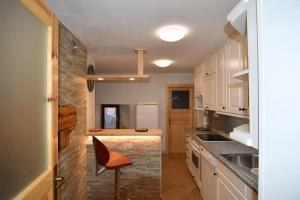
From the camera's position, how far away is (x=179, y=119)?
595 centimetres

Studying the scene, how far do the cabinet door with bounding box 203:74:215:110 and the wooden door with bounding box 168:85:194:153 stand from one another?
2103mm

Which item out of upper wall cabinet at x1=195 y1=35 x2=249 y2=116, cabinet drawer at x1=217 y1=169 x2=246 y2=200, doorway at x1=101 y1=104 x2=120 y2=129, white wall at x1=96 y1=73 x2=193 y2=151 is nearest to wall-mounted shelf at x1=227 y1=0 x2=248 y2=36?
upper wall cabinet at x1=195 y1=35 x2=249 y2=116

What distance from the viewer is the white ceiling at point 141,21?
1688 millimetres

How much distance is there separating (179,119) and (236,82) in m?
3.72

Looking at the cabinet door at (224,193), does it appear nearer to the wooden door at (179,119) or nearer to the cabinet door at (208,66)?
the cabinet door at (208,66)

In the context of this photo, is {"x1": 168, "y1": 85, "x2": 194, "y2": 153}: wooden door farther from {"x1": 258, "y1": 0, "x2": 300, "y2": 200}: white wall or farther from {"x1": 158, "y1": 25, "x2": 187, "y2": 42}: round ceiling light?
{"x1": 258, "y1": 0, "x2": 300, "y2": 200}: white wall

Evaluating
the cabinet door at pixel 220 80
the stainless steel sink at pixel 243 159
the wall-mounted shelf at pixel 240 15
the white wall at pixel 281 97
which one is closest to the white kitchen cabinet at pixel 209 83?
the cabinet door at pixel 220 80

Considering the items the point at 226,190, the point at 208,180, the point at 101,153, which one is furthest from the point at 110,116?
the point at 226,190

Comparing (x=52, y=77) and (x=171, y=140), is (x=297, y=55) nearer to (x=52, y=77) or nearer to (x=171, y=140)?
(x=52, y=77)

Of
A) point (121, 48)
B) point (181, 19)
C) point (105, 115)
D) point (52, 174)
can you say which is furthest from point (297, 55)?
point (105, 115)

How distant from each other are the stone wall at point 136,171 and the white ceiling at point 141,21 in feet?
4.97

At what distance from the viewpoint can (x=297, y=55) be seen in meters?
0.90

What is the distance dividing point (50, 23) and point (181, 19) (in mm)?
1277

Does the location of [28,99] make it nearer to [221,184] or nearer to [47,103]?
[47,103]
